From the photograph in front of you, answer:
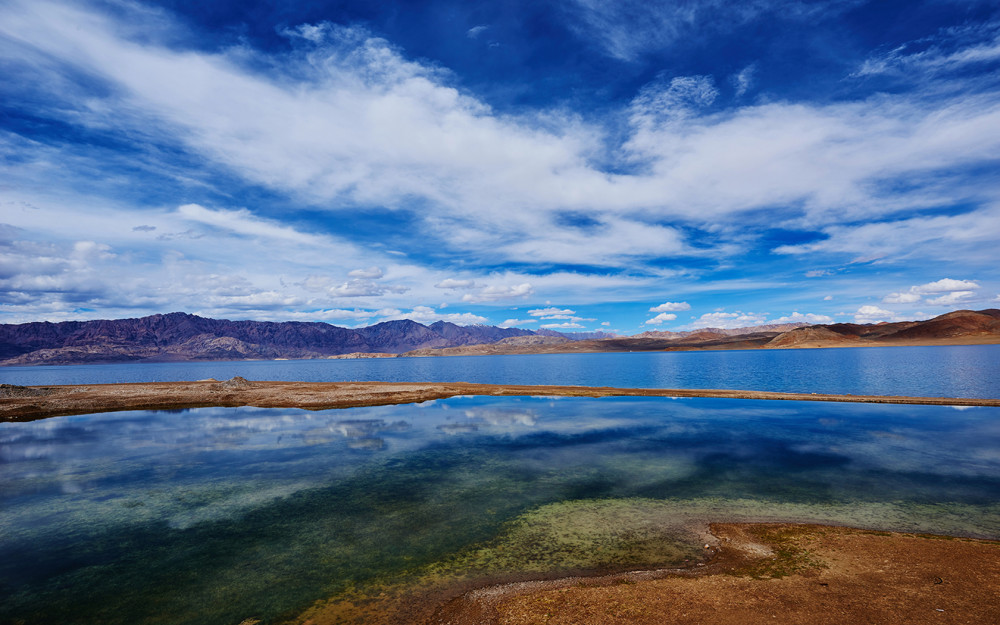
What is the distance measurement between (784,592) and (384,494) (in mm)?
16223

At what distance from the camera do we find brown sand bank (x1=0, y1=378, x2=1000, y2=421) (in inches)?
1876

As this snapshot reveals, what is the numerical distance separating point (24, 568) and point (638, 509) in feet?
71.5

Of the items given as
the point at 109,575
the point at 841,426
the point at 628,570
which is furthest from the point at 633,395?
the point at 109,575

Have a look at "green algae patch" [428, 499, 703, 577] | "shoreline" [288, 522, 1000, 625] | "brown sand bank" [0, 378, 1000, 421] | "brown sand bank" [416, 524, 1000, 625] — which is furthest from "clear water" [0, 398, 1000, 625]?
"brown sand bank" [0, 378, 1000, 421]

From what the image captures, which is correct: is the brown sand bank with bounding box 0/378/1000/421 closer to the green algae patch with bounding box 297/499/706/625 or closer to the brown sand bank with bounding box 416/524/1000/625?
the green algae patch with bounding box 297/499/706/625

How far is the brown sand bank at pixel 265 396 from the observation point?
1876 inches

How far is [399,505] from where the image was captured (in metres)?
19.1

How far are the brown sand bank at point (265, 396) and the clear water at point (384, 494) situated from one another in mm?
9900

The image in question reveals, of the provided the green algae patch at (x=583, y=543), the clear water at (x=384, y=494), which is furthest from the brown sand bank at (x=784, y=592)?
the clear water at (x=384, y=494)

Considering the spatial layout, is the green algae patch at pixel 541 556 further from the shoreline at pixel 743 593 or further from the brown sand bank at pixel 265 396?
the brown sand bank at pixel 265 396

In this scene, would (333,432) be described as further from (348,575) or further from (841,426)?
(841,426)

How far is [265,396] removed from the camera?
5738 centimetres

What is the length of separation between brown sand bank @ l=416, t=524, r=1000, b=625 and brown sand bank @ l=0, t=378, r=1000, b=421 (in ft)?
146

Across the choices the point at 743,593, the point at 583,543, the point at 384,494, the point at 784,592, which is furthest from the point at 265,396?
the point at 784,592
